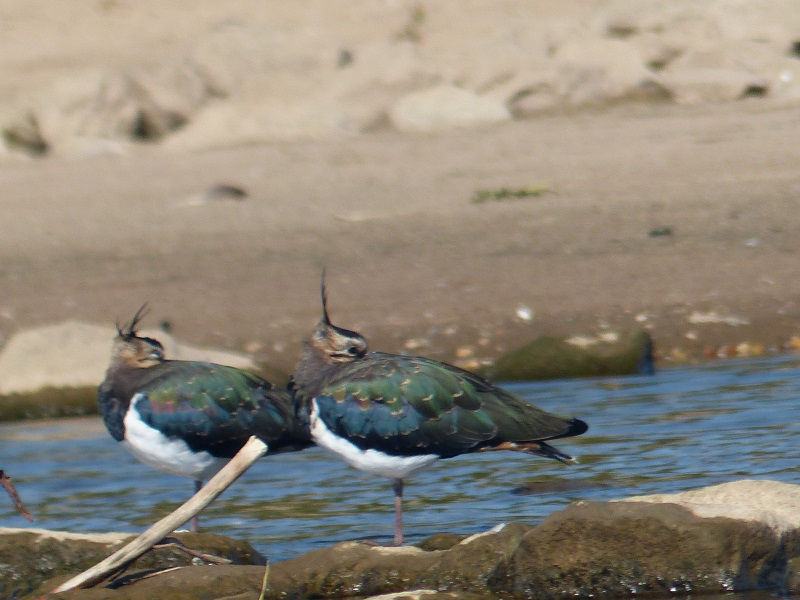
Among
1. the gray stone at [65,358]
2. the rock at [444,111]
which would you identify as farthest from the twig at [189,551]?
the rock at [444,111]

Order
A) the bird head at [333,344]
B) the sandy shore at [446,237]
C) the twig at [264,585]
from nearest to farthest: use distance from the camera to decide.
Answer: the twig at [264,585] < the bird head at [333,344] < the sandy shore at [446,237]

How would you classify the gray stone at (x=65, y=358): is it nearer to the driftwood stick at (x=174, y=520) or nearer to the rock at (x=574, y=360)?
the rock at (x=574, y=360)

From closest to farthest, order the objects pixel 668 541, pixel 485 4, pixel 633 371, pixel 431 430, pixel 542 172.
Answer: pixel 668 541
pixel 431 430
pixel 633 371
pixel 542 172
pixel 485 4

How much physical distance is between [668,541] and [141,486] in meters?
3.84

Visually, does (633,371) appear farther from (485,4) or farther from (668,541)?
(485,4)

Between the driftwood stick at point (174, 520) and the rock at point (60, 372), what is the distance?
5365 mm

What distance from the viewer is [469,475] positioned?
340 inches

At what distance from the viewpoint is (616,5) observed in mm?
22875

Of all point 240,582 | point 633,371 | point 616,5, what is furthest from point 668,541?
point 616,5

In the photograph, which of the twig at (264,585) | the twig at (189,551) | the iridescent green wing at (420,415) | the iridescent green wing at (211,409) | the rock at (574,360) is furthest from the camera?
the rock at (574,360)

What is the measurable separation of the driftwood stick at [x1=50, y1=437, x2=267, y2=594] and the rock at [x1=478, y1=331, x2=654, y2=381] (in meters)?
5.41

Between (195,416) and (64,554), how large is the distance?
3.05 ft

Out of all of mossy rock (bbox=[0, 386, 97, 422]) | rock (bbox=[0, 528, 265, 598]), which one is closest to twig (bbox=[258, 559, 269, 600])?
rock (bbox=[0, 528, 265, 598])

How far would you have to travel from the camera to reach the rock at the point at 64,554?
6.92 meters
